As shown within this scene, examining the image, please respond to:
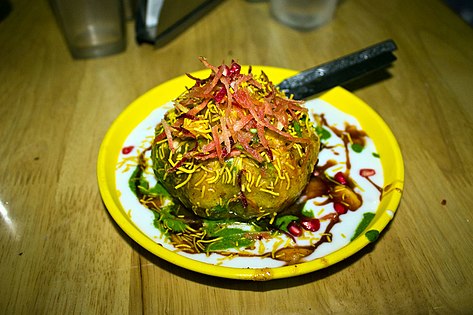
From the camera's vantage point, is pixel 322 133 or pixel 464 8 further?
pixel 464 8

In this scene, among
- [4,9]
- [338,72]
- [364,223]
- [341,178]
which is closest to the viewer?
[364,223]

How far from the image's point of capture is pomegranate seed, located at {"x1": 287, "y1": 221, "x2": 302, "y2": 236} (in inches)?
58.7

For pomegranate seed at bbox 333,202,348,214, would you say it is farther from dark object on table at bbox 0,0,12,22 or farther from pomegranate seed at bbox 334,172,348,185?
dark object on table at bbox 0,0,12,22

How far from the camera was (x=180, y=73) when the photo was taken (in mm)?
2400

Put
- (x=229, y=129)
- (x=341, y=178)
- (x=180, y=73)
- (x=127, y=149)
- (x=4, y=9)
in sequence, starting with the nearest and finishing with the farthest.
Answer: (x=229, y=129)
(x=341, y=178)
(x=127, y=149)
(x=180, y=73)
(x=4, y=9)

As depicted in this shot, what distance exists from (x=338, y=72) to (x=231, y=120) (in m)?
0.73

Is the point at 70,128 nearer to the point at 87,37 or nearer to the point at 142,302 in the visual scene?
the point at 87,37

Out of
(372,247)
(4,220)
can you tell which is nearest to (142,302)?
(4,220)

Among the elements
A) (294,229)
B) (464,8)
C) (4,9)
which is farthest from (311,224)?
(464,8)

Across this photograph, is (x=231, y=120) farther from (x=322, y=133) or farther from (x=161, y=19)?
(x=161, y=19)

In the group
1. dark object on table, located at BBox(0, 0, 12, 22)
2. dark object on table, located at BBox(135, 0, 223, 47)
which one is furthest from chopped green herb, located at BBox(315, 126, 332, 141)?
dark object on table, located at BBox(0, 0, 12, 22)

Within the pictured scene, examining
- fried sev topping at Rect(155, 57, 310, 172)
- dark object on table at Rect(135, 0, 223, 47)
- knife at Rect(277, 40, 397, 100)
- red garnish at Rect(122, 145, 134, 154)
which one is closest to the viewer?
fried sev topping at Rect(155, 57, 310, 172)

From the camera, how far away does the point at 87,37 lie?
250cm

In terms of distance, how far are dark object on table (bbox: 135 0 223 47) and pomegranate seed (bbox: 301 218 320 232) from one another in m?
1.48
